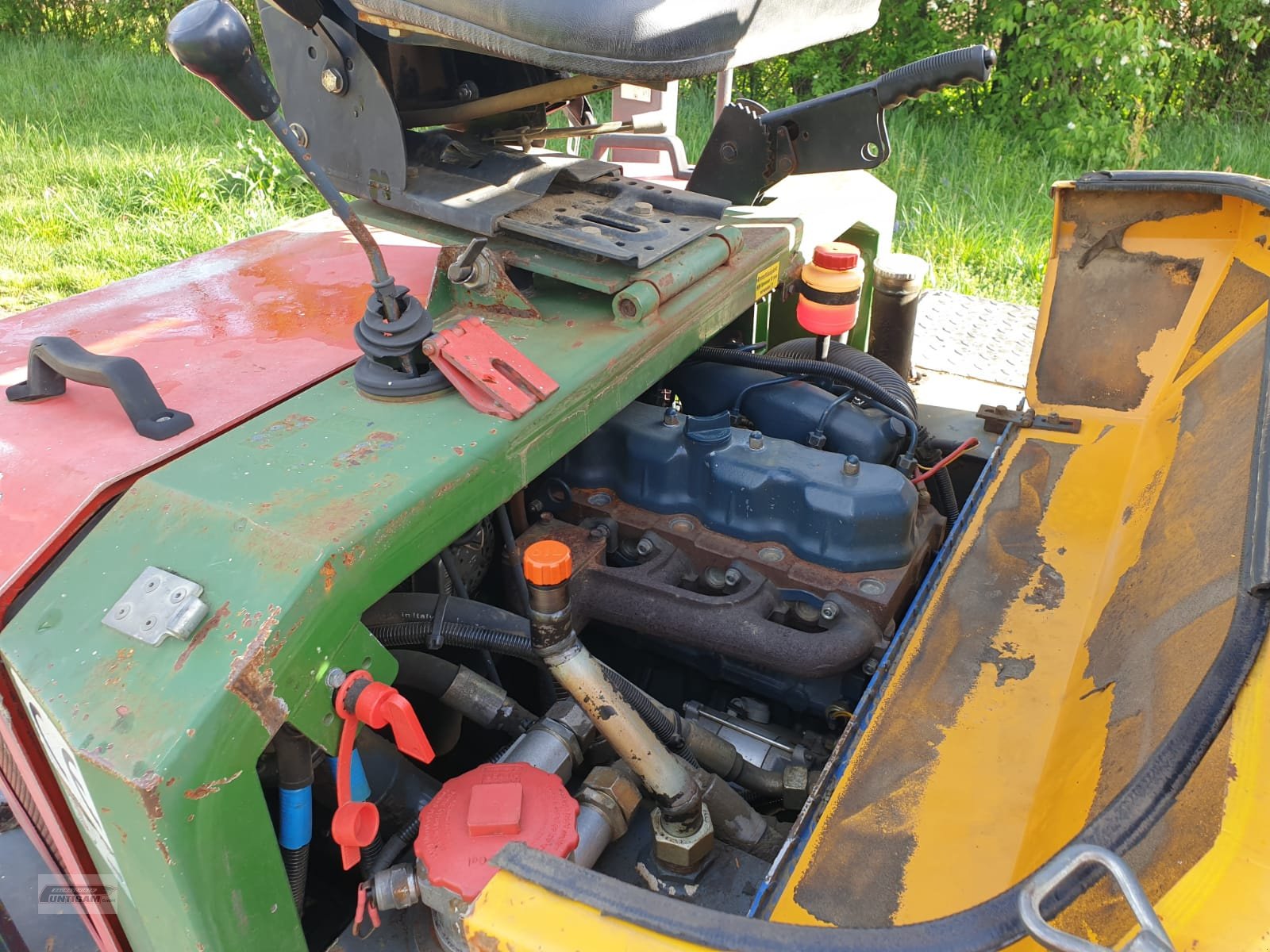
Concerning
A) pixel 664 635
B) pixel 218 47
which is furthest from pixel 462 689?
pixel 218 47

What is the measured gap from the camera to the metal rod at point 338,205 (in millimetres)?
1102

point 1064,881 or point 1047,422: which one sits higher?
point 1064,881

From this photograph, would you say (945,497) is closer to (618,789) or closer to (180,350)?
(618,789)

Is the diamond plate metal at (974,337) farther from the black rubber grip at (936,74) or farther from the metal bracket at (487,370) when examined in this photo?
the metal bracket at (487,370)

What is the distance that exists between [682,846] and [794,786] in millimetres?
242

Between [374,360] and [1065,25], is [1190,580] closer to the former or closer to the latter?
[374,360]

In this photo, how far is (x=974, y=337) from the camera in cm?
317

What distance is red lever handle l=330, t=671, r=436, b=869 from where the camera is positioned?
104 centimetres

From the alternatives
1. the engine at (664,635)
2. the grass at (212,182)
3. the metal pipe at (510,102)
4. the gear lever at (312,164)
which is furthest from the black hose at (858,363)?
the grass at (212,182)

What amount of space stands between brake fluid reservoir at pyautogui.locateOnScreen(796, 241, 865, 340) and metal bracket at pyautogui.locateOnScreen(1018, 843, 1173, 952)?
1328 millimetres

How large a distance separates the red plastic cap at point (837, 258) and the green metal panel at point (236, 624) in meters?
0.84

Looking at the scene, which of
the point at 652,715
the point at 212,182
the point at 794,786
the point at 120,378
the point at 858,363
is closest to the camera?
the point at 120,378

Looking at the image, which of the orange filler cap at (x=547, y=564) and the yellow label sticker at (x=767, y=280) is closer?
the orange filler cap at (x=547, y=564)

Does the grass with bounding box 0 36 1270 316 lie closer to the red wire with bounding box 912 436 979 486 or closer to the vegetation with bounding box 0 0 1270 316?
the vegetation with bounding box 0 0 1270 316
